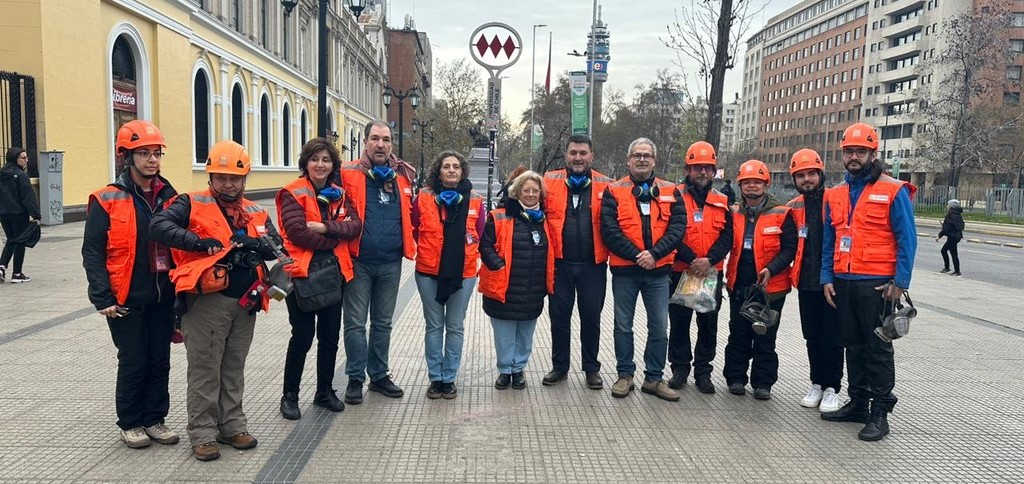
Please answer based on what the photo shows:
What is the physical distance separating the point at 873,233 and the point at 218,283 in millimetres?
4227

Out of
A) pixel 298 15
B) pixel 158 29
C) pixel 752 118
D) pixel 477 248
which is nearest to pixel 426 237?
pixel 477 248

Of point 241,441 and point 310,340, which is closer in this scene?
point 241,441

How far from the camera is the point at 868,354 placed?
4.64 meters

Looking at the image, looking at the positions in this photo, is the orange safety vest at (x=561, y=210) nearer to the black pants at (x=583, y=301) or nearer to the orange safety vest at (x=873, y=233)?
the black pants at (x=583, y=301)

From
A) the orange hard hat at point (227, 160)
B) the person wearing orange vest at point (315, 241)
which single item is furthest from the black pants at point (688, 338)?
the orange hard hat at point (227, 160)

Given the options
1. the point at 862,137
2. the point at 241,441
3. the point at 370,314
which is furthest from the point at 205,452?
the point at 862,137

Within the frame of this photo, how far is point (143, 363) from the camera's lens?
3.96 metres

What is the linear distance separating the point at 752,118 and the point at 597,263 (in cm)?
13002

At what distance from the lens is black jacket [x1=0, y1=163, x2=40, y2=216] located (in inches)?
362

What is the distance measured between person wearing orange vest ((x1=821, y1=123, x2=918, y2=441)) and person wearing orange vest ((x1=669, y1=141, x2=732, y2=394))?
2.61ft

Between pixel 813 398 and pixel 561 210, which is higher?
pixel 561 210

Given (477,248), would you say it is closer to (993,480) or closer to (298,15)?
(993,480)

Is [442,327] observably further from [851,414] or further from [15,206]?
[15,206]

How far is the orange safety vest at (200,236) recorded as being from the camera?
3.69 m
